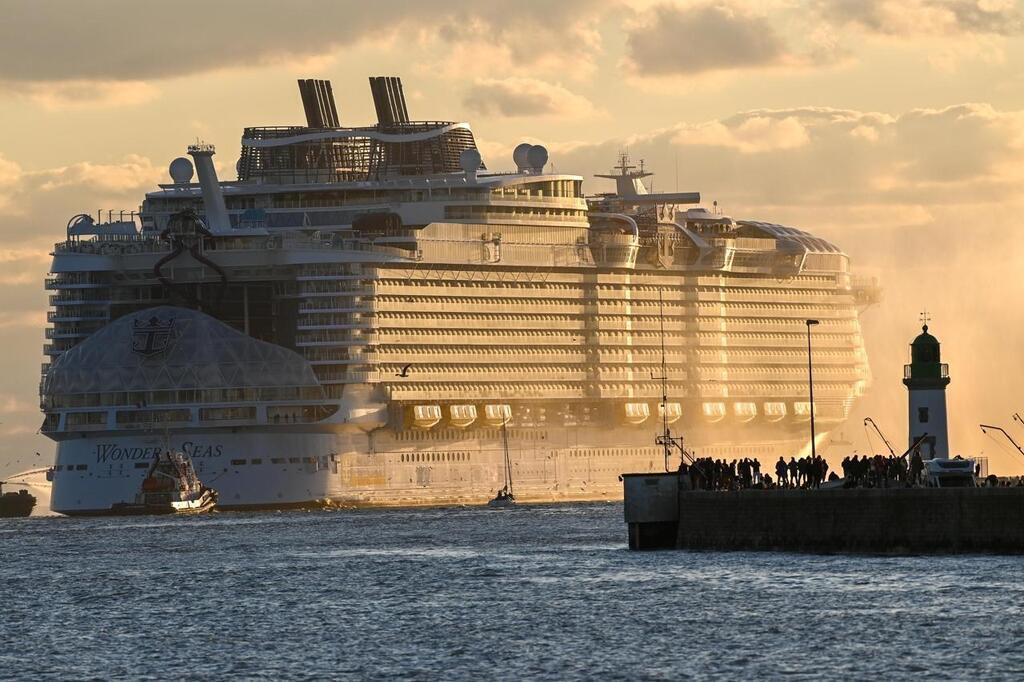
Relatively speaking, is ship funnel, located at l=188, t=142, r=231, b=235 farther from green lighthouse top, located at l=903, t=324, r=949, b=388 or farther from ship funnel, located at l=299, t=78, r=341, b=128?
green lighthouse top, located at l=903, t=324, r=949, b=388

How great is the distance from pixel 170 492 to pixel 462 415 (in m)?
23.7

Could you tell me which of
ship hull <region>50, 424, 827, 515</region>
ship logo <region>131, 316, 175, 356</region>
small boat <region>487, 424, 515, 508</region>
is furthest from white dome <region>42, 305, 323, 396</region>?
small boat <region>487, 424, 515, 508</region>

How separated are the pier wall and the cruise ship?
77.5 m

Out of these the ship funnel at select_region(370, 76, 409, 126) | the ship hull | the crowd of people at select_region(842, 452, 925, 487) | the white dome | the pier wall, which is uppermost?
the ship funnel at select_region(370, 76, 409, 126)

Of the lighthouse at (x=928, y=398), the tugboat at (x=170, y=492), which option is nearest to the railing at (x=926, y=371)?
the lighthouse at (x=928, y=398)

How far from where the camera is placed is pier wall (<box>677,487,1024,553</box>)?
8494 cm

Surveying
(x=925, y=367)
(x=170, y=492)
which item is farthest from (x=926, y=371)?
(x=170, y=492)

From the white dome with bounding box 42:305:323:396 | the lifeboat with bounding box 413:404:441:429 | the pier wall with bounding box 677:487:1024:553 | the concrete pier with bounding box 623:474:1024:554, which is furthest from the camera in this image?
the lifeboat with bounding box 413:404:441:429

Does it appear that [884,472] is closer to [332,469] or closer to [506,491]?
[332,469]

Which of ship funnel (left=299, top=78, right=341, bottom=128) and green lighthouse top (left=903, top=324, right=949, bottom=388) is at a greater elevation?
ship funnel (left=299, top=78, right=341, bottom=128)

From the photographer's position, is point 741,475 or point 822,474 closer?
point 822,474

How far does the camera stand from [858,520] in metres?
90.0

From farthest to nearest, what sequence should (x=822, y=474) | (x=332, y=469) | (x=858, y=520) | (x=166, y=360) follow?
(x=332, y=469) < (x=166, y=360) < (x=822, y=474) < (x=858, y=520)

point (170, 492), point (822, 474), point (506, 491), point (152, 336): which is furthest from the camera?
point (506, 491)
